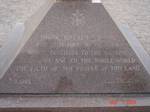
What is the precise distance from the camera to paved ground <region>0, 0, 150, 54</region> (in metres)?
8.34

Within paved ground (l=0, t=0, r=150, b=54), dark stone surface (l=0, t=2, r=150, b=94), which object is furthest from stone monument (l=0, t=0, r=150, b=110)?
paved ground (l=0, t=0, r=150, b=54)

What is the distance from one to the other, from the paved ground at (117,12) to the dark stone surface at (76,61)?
4.57 m

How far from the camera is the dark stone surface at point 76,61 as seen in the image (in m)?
3.21

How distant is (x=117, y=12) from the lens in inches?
365

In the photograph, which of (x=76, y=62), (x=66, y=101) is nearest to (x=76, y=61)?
(x=76, y=62)

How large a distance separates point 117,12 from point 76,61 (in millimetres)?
6302

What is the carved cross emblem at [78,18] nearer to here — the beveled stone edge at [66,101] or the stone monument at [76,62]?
the stone monument at [76,62]

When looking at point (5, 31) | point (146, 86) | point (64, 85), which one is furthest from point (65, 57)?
point (5, 31)

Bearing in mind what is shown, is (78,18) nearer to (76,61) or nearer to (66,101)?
(76,61)

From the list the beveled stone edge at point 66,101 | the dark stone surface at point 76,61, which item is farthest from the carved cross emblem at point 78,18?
the beveled stone edge at point 66,101

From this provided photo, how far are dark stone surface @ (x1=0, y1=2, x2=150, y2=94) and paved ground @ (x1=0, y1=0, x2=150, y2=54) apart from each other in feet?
15.0

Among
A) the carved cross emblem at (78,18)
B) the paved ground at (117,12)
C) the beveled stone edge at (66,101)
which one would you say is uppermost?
the carved cross emblem at (78,18)

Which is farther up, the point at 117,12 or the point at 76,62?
the point at 76,62

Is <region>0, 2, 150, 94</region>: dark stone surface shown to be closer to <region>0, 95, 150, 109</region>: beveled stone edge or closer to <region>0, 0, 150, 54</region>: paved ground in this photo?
<region>0, 95, 150, 109</region>: beveled stone edge
